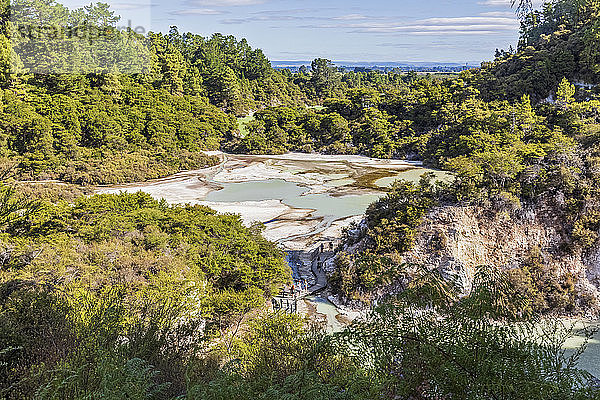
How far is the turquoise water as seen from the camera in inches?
839

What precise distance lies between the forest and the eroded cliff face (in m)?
0.23

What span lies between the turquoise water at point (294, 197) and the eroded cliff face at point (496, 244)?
7.54 meters

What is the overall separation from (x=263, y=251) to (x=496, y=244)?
628 cm

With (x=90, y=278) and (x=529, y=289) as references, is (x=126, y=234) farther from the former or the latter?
(x=529, y=289)

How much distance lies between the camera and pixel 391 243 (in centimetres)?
1288

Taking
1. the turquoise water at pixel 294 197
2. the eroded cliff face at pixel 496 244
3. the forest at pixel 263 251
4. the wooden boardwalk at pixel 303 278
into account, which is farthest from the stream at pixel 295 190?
the eroded cliff face at pixel 496 244

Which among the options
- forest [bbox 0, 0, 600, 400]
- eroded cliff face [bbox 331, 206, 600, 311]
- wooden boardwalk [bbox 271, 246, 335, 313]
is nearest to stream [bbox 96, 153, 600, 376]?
wooden boardwalk [bbox 271, 246, 335, 313]

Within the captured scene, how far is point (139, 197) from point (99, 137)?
16.9 meters

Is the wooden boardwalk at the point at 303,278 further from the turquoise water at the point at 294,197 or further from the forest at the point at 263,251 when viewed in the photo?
the turquoise water at the point at 294,197

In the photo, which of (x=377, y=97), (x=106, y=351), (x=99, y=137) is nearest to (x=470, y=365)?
(x=106, y=351)

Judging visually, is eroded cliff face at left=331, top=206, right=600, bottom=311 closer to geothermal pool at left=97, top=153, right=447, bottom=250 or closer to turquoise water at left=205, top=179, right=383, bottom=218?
geothermal pool at left=97, top=153, right=447, bottom=250

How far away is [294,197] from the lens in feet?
77.8

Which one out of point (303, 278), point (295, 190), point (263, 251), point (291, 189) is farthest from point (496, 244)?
point (291, 189)

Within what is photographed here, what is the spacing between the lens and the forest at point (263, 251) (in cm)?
434
